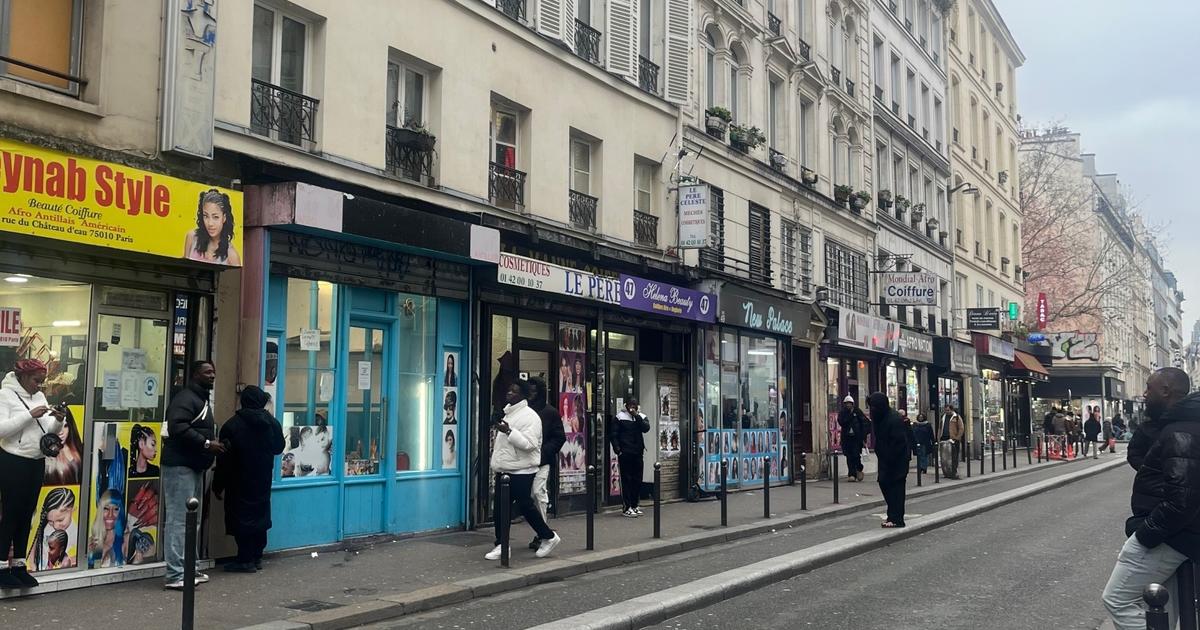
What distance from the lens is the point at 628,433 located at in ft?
49.5

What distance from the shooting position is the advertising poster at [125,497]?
891 centimetres

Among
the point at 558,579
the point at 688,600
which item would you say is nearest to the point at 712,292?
the point at 558,579

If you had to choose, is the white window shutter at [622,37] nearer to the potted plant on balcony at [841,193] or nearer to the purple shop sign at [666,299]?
the purple shop sign at [666,299]

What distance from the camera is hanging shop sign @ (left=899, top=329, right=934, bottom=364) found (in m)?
28.9

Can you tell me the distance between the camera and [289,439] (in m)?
10.8

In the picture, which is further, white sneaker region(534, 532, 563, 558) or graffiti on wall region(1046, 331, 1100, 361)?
graffiti on wall region(1046, 331, 1100, 361)

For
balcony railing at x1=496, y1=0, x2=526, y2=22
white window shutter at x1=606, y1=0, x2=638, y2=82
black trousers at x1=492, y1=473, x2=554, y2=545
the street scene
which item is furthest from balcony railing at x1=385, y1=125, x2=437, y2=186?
white window shutter at x1=606, y1=0, x2=638, y2=82

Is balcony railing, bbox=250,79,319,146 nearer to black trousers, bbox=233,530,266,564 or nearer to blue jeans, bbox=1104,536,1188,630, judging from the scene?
black trousers, bbox=233,530,266,564

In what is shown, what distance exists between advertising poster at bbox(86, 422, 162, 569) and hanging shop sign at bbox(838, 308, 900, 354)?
17.7 m

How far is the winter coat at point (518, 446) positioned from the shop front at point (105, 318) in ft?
9.96

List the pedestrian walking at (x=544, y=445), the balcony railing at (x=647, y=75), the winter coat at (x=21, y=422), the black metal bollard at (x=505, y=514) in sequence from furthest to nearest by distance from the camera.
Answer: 1. the balcony railing at (x=647, y=75)
2. the pedestrian walking at (x=544, y=445)
3. the black metal bollard at (x=505, y=514)
4. the winter coat at (x=21, y=422)

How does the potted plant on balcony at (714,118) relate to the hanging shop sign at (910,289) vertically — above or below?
Answer: above

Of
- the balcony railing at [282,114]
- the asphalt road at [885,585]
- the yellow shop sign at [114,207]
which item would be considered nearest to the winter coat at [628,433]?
the asphalt road at [885,585]

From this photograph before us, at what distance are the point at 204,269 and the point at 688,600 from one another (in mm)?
5475
